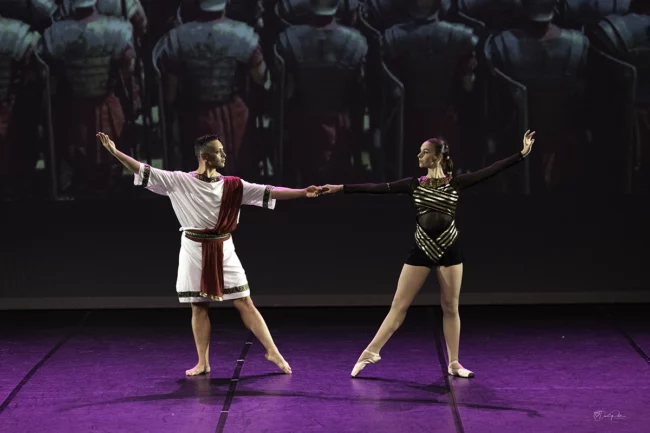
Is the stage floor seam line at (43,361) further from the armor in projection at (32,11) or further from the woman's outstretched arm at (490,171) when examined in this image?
the woman's outstretched arm at (490,171)

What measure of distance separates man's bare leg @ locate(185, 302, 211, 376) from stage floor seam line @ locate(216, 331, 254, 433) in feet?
0.57

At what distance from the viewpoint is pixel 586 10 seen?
7.48 meters

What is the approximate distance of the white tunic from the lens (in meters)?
5.34

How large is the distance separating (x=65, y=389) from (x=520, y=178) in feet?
12.2

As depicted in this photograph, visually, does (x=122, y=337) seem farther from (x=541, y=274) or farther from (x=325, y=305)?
(x=541, y=274)

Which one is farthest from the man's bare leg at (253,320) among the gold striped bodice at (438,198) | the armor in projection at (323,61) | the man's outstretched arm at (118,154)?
the armor in projection at (323,61)

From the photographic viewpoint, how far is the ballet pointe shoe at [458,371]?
549 centimetres

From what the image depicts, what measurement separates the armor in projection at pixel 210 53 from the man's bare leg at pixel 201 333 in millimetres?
2391

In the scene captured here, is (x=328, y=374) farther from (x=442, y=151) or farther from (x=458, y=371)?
(x=442, y=151)

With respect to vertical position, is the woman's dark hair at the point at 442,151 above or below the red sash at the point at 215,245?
above

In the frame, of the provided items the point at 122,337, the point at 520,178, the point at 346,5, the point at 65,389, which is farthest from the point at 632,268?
the point at 65,389

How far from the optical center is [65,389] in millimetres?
5316

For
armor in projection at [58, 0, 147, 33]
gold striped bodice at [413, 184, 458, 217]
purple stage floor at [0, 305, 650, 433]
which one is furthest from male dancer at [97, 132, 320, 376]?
armor in projection at [58, 0, 147, 33]

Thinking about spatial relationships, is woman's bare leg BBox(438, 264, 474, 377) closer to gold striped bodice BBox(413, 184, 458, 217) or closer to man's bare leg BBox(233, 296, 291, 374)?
gold striped bodice BBox(413, 184, 458, 217)
